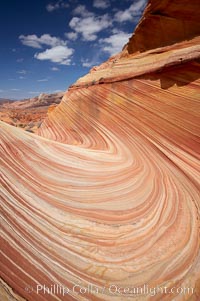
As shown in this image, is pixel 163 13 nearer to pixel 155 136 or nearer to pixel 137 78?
pixel 137 78

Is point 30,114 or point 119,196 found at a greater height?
point 30,114

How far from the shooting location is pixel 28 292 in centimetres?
308

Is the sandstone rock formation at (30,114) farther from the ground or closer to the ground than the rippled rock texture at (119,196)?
farther from the ground

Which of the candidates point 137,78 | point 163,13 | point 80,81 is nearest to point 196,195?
point 137,78

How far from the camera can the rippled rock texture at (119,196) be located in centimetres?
342

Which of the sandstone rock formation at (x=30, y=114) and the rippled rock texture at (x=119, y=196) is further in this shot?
the sandstone rock formation at (x=30, y=114)

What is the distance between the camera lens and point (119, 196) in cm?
535

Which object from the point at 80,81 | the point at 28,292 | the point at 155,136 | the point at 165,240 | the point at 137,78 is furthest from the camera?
the point at 80,81

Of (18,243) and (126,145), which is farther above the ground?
(126,145)

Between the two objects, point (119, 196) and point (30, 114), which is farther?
point (30, 114)

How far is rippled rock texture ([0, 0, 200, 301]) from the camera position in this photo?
342 cm

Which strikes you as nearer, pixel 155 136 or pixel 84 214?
pixel 84 214

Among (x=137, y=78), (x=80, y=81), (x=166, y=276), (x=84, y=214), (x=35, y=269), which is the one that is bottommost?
(x=166, y=276)

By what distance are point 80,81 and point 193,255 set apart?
35.7ft
